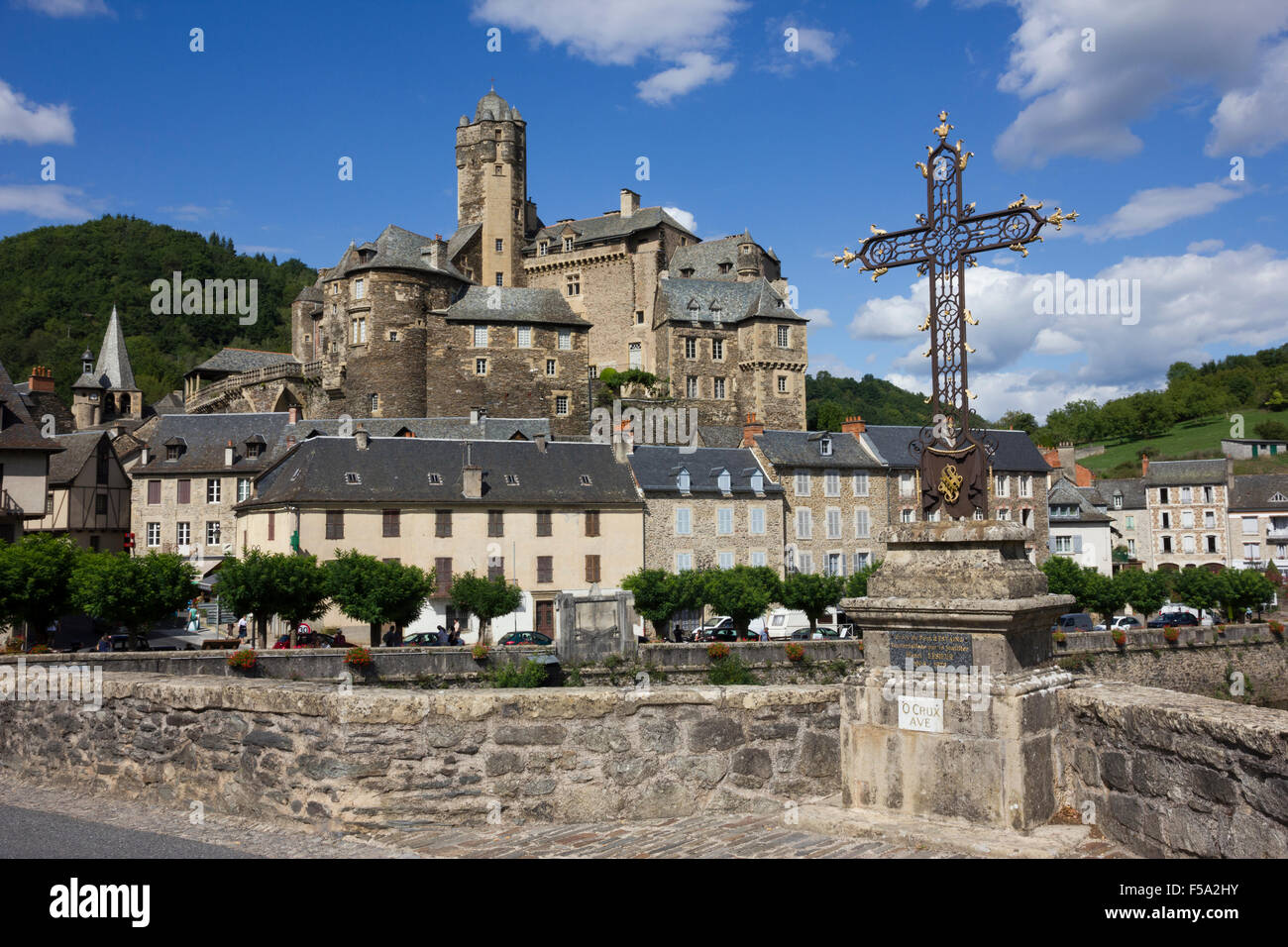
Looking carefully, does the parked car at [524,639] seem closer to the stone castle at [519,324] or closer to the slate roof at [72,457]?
the slate roof at [72,457]

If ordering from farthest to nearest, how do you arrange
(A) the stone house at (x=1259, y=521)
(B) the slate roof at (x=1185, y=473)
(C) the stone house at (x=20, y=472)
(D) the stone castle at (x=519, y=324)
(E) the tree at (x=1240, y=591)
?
(D) the stone castle at (x=519, y=324) → (B) the slate roof at (x=1185, y=473) → (A) the stone house at (x=1259, y=521) → (E) the tree at (x=1240, y=591) → (C) the stone house at (x=20, y=472)

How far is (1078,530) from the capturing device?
60531mm

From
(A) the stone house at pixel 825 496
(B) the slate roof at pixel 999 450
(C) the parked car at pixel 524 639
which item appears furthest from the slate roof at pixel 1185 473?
(C) the parked car at pixel 524 639

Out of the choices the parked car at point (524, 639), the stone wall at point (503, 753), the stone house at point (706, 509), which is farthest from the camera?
the stone house at point (706, 509)

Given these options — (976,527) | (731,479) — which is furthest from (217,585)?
(976,527)

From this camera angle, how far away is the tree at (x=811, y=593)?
42000 millimetres

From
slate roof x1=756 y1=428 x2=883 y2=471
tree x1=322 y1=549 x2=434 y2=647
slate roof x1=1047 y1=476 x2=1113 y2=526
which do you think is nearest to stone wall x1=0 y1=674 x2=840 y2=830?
tree x1=322 y1=549 x2=434 y2=647

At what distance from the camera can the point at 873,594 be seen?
6.75 metres

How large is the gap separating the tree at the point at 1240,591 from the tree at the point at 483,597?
35.9m

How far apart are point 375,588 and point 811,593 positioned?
18213 millimetres

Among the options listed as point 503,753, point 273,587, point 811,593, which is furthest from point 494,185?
point 503,753

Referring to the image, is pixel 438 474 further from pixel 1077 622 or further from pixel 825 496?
pixel 1077 622

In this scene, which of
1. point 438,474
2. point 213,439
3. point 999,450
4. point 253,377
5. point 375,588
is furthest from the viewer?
point 253,377

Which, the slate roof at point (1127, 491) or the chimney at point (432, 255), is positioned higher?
the chimney at point (432, 255)
